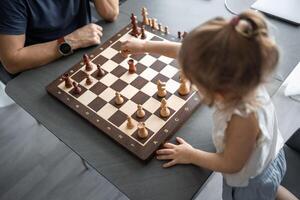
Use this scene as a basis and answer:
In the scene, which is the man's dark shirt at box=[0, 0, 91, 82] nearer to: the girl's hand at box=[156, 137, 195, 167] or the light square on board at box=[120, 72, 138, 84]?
the light square on board at box=[120, 72, 138, 84]

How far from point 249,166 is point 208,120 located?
20cm

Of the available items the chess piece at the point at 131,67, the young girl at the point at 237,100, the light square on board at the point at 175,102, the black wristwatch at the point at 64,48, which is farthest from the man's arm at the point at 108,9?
the young girl at the point at 237,100

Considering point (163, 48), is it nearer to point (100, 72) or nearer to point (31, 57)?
point (100, 72)

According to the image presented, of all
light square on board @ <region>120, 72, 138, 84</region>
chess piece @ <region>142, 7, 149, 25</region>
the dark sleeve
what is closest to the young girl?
light square on board @ <region>120, 72, 138, 84</region>

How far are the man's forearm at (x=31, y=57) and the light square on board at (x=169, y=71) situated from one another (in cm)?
46

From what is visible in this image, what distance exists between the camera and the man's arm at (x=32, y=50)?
1298 millimetres

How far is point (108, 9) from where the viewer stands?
55.8 inches

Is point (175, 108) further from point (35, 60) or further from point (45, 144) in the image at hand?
point (45, 144)

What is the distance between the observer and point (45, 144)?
1.97 metres

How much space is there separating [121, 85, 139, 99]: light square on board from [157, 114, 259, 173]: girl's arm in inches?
9.7

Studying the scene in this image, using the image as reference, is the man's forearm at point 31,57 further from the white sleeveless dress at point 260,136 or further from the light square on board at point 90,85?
the white sleeveless dress at point 260,136

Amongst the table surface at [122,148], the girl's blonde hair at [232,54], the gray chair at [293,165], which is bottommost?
the gray chair at [293,165]

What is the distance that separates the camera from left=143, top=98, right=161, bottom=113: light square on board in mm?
1069

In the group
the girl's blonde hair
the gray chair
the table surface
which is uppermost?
the girl's blonde hair
